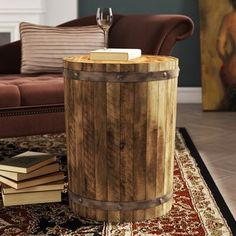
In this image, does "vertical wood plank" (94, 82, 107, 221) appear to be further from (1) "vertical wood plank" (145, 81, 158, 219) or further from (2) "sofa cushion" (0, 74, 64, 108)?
(2) "sofa cushion" (0, 74, 64, 108)

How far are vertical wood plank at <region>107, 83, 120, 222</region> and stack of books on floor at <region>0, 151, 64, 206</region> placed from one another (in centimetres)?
32

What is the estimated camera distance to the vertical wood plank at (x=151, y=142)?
82.0 inches

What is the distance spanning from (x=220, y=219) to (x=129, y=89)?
0.68 metres

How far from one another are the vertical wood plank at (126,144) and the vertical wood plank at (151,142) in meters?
0.07

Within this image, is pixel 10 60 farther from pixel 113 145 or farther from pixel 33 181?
pixel 113 145

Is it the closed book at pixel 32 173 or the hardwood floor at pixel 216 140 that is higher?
the closed book at pixel 32 173

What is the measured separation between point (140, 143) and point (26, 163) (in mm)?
579

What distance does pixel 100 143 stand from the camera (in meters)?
2.11

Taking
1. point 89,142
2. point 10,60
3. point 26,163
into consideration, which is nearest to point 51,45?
point 10,60

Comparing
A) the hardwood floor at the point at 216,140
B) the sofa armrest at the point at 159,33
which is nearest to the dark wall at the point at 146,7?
the hardwood floor at the point at 216,140

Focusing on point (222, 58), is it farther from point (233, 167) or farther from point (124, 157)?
point (124, 157)

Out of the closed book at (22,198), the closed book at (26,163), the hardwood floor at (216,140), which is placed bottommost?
the hardwood floor at (216,140)

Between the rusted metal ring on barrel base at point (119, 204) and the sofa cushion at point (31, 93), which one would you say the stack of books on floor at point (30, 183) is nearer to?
the rusted metal ring on barrel base at point (119, 204)

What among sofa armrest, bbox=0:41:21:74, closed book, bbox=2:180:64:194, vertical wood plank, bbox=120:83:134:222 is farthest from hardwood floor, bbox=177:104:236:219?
sofa armrest, bbox=0:41:21:74
